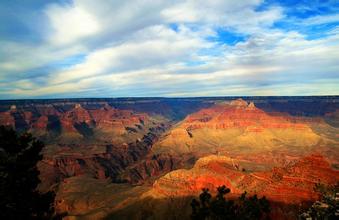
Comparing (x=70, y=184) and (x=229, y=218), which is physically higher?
(x=229, y=218)

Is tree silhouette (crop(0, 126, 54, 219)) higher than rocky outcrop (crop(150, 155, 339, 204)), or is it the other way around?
tree silhouette (crop(0, 126, 54, 219))

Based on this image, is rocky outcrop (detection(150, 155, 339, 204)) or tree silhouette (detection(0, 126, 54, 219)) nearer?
tree silhouette (detection(0, 126, 54, 219))

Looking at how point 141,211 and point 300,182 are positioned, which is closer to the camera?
point 300,182

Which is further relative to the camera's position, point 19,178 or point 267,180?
point 267,180

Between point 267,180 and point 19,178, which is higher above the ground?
point 19,178

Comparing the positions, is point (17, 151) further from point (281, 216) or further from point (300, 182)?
point (300, 182)

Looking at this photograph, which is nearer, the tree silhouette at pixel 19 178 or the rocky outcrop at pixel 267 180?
the tree silhouette at pixel 19 178

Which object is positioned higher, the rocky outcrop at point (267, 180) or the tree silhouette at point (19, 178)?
the tree silhouette at point (19, 178)

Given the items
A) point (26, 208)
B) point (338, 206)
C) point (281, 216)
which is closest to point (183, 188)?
point (281, 216)
